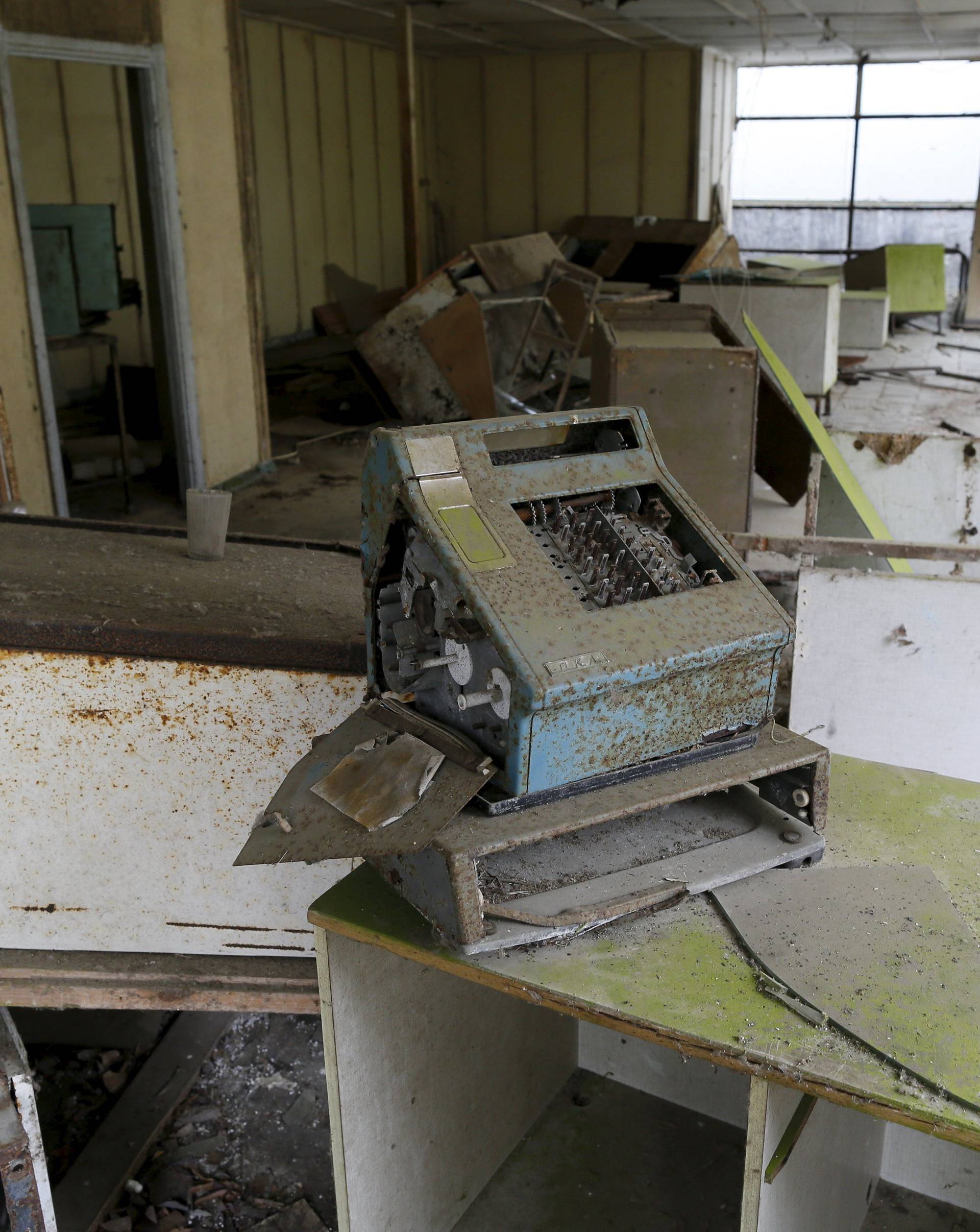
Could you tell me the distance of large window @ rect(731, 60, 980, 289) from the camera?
456 inches

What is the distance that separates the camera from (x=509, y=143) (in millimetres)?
11883

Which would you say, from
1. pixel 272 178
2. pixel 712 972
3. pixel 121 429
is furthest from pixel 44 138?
pixel 712 972

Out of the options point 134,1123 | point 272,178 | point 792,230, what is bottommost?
point 134,1123

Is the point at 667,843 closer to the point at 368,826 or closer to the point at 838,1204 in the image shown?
the point at 368,826

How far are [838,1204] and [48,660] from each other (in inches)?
56.9

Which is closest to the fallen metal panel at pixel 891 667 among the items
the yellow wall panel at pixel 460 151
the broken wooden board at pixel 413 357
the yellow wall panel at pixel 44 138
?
the broken wooden board at pixel 413 357

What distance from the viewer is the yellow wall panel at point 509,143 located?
460 inches

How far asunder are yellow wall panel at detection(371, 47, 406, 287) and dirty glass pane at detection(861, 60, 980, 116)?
15.9 feet

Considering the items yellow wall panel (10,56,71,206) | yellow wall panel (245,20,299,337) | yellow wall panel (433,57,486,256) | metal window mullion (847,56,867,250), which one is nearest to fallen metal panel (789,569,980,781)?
yellow wall panel (10,56,71,206)

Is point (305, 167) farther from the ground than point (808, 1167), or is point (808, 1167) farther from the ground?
point (305, 167)

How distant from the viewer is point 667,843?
4.91 feet

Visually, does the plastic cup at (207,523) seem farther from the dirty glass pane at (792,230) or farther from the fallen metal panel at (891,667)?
the dirty glass pane at (792,230)

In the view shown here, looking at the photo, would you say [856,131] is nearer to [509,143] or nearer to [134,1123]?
[509,143]

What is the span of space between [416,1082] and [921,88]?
40.9 feet
